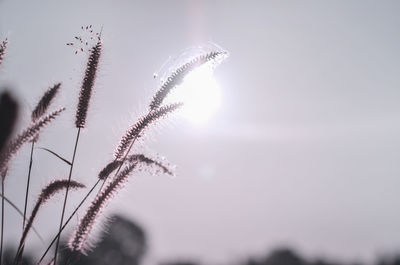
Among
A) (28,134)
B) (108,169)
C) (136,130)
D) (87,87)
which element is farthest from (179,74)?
(28,134)

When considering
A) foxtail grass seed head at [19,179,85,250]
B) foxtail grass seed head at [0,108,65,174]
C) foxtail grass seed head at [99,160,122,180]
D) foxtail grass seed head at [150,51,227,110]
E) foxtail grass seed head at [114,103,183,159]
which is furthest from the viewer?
foxtail grass seed head at [150,51,227,110]

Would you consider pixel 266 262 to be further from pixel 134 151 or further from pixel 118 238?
pixel 134 151

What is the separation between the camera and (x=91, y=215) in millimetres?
3404

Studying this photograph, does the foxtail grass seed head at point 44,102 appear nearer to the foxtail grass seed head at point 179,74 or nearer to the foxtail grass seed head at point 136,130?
the foxtail grass seed head at point 136,130

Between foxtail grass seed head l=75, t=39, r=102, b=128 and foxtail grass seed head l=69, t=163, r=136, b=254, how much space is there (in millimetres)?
625

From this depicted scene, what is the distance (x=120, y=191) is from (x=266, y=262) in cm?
9465

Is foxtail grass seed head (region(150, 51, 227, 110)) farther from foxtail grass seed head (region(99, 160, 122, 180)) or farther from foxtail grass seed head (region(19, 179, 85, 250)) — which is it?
foxtail grass seed head (region(19, 179, 85, 250))

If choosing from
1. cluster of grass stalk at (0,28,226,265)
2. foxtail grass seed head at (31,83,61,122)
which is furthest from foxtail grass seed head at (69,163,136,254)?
foxtail grass seed head at (31,83,61,122)

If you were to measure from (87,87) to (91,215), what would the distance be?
1093 mm

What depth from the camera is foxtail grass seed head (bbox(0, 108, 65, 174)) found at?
2.84 meters

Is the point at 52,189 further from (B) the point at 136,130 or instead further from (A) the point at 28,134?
(B) the point at 136,130

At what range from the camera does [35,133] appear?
3.25m

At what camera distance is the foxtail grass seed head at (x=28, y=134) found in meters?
2.84

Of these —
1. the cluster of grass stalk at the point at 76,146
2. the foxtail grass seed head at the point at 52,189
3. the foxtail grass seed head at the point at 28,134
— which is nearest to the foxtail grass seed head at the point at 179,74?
the cluster of grass stalk at the point at 76,146
